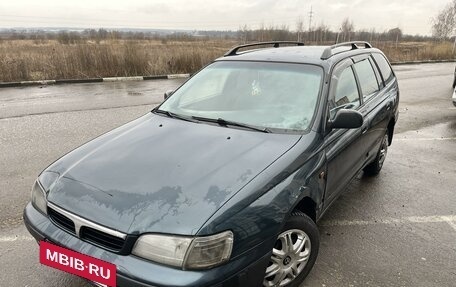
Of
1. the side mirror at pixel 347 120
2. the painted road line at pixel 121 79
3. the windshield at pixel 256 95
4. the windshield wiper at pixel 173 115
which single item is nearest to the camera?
the side mirror at pixel 347 120

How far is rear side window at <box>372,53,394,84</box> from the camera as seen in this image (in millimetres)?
4762

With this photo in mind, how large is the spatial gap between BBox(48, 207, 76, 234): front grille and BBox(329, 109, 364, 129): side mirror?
2.03 m

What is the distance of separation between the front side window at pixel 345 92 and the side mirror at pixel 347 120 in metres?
0.16

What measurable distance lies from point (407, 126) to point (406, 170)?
277 centimetres

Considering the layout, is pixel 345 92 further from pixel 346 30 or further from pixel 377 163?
pixel 346 30

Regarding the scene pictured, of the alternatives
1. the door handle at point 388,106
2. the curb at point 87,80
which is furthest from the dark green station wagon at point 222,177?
the curb at point 87,80

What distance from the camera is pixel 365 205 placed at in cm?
414

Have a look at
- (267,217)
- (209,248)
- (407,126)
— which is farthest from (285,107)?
(407,126)

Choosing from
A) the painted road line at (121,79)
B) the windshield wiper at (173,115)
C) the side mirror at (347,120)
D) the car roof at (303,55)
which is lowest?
the painted road line at (121,79)

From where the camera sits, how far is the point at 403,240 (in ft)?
11.3

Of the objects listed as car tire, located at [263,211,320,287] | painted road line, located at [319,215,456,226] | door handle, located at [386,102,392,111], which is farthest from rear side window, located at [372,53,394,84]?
car tire, located at [263,211,320,287]

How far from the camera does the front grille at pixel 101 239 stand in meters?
2.02

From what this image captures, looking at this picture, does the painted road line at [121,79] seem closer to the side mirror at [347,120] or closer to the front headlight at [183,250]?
the side mirror at [347,120]

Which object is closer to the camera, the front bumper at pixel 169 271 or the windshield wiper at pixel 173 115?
the front bumper at pixel 169 271
